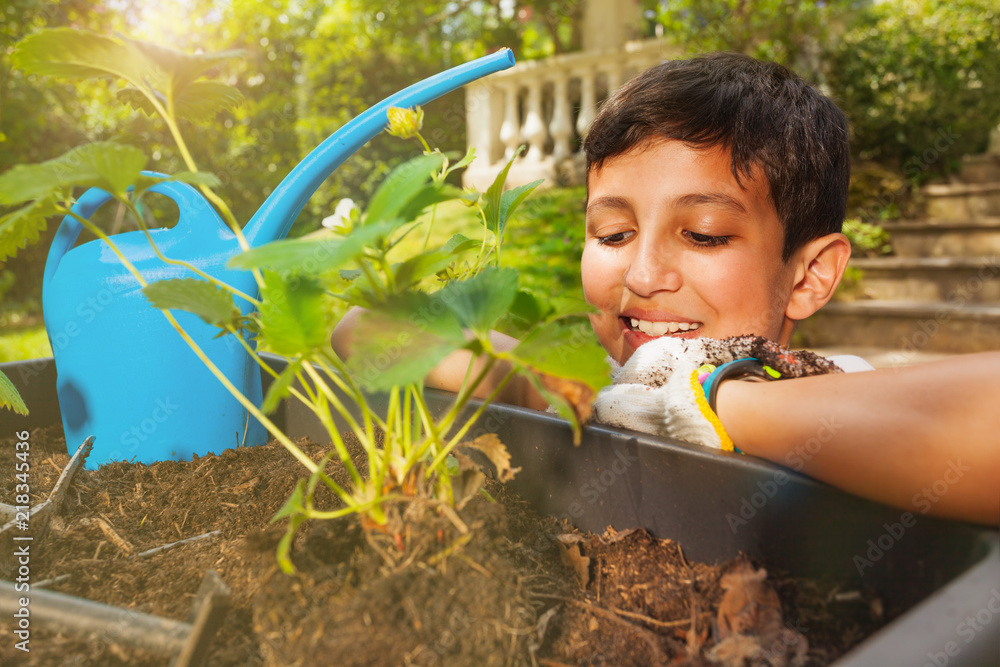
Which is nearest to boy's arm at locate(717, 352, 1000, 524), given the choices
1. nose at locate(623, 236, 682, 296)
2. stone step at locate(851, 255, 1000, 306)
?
nose at locate(623, 236, 682, 296)

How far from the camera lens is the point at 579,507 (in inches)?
24.7

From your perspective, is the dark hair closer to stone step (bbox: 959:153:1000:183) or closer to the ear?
the ear

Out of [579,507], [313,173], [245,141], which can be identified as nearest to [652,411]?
[579,507]

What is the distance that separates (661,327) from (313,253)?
78 centimetres

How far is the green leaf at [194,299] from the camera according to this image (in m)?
0.46

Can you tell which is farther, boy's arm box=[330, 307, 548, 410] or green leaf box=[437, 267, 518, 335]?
boy's arm box=[330, 307, 548, 410]

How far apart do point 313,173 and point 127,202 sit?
0.39 meters

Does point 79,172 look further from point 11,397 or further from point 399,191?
point 11,397

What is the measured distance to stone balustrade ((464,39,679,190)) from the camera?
5.25 metres

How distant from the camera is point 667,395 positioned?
691 millimetres

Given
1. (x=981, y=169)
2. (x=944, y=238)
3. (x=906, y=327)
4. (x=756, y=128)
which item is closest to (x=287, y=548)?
(x=756, y=128)

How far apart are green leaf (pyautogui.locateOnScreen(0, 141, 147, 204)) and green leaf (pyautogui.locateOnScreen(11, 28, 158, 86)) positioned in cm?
11

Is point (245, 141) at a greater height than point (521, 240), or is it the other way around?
point (245, 141)

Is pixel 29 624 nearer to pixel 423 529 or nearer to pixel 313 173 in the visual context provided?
pixel 423 529
